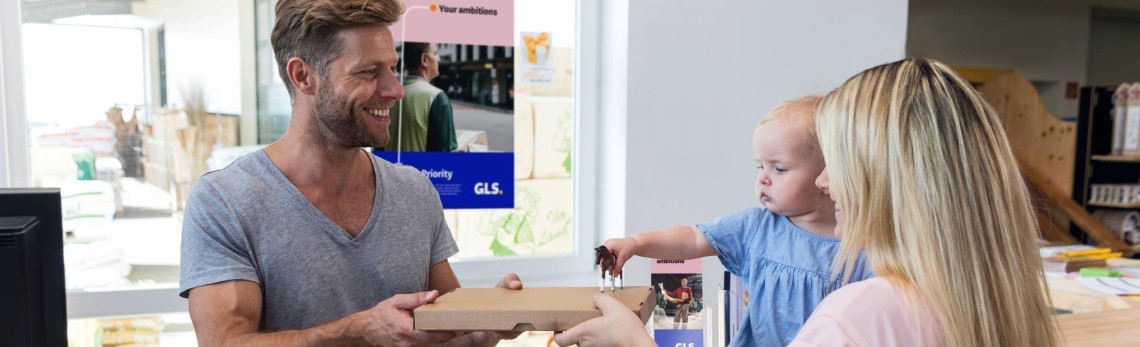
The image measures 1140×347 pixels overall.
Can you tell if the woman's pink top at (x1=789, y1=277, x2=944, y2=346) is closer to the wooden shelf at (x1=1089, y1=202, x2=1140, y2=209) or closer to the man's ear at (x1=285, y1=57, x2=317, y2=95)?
the man's ear at (x1=285, y1=57, x2=317, y2=95)

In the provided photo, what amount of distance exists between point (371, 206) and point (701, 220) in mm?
1617

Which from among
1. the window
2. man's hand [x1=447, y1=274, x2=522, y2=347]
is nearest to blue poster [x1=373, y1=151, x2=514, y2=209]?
the window

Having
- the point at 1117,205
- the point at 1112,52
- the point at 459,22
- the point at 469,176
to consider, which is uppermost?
the point at 1112,52

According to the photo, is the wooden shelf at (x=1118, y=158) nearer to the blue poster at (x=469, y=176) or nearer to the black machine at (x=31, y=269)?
the blue poster at (x=469, y=176)

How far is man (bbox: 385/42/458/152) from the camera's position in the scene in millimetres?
2840

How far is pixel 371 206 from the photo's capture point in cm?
167

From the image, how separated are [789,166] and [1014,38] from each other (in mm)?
7914

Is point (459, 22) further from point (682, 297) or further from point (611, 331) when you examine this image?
point (611, 331)

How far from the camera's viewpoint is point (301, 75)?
1612 mm

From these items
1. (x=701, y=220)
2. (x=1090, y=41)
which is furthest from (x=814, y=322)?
(x=1090, y=41)

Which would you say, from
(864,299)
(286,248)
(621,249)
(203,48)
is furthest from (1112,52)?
(286,248)

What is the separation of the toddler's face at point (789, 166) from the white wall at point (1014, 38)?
6619 mm

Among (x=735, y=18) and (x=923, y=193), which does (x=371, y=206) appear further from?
(x=735, y=18)

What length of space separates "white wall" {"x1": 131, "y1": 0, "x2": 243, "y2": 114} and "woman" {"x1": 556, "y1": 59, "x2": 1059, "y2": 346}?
2247 mm
